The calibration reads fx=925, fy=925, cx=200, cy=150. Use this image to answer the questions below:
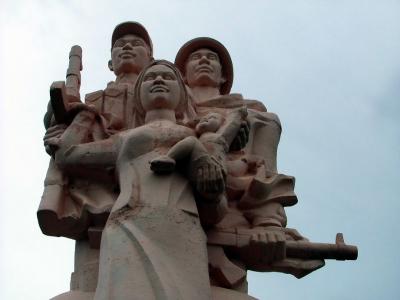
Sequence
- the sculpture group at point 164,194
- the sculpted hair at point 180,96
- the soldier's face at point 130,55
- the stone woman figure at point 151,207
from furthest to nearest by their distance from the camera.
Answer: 1. the soldier's face at point 130,55
2. the sculpted hair at point 180,96
3. the sculpture group at point 164,194
4. the stone woman figure at point 151,207

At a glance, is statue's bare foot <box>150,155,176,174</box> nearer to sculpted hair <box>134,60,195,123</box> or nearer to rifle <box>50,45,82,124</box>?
sculpted hair <box>134,60,195,123</box>

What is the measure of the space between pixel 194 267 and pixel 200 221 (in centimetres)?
86

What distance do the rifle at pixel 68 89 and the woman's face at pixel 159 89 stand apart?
0.76 meters

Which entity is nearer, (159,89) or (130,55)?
(159,89)

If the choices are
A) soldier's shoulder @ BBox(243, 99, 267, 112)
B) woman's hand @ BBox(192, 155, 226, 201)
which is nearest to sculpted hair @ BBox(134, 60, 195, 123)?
woman's hand @ BBox(192, 155, 226, 201)

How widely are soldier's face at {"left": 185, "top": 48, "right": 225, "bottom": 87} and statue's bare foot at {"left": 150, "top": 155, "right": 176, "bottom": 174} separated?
2795 millimetres

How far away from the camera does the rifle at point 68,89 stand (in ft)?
28.6

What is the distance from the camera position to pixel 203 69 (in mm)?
10500

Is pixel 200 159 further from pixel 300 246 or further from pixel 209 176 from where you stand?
pixel 300 246

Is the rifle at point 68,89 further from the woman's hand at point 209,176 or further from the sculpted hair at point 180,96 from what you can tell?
the woman's hand at point 209,176

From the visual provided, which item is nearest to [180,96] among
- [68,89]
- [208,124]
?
[208,124]

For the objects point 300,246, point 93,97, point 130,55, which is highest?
point 130,55

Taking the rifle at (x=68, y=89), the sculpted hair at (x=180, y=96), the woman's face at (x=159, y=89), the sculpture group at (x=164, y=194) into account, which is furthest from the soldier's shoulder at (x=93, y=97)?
the woman's face at (x=159, y=89)

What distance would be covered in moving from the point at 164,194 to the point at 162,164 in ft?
0.83
